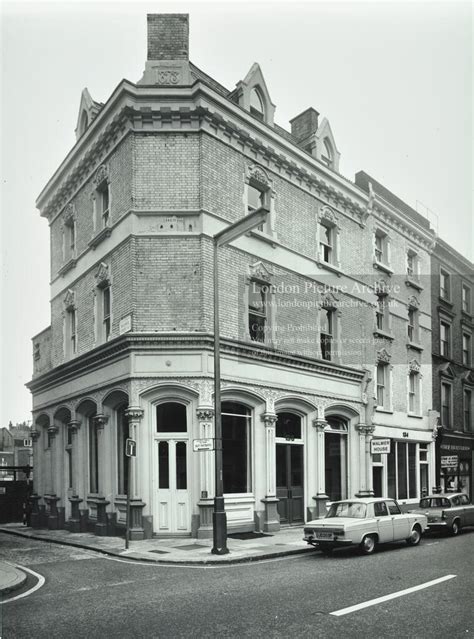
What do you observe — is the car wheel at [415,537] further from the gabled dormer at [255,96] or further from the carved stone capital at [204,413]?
the gabled dormer at [255,96]

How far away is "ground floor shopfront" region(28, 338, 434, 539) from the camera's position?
1755 centimetres

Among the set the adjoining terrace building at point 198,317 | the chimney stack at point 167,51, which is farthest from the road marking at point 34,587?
the chimney stack at point 167,51

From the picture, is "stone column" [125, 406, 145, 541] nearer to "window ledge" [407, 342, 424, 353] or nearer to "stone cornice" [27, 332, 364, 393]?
"stone cornice" [27, 332, 364, 393]

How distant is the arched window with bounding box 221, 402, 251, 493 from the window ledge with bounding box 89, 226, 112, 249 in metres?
6.61

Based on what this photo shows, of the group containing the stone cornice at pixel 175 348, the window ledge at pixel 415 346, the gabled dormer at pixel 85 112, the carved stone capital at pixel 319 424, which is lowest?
the carved stone capital at pixel 319 424

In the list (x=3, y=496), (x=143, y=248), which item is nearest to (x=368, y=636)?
(x=143, y=248)

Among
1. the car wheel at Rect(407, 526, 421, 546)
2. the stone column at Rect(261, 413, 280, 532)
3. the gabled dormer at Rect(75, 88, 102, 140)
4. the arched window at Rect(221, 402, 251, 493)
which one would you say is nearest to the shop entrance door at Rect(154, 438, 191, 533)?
the arched window at Rect(221, 402, 251, 493)

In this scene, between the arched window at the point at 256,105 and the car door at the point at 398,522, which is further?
the arched window at the point at 256,105

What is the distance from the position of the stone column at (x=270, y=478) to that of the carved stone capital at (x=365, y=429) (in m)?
5.58

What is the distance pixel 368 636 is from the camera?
7.46m

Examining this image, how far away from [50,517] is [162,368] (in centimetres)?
941

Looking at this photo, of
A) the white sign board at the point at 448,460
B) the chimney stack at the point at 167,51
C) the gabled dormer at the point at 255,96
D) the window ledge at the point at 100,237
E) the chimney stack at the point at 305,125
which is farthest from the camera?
the white sign board at the point at 448,460

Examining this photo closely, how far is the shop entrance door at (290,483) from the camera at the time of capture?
20.6 meters

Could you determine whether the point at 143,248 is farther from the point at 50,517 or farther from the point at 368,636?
the point at 368,636
